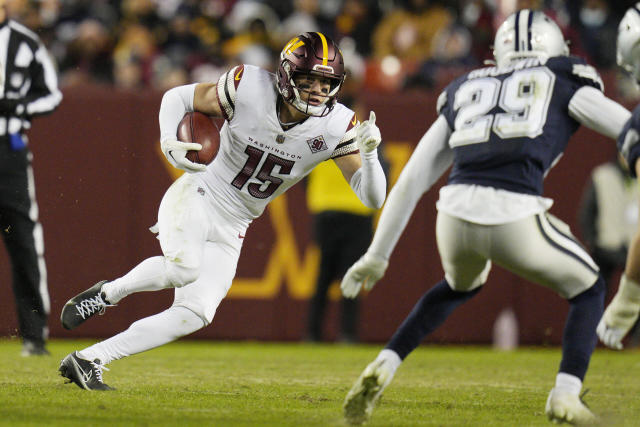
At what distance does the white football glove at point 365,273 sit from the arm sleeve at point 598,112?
3.00ft

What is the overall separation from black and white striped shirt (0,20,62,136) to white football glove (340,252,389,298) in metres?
3.16

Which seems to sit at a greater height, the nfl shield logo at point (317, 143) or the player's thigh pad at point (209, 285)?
the nfl shield logo at point (317, 143)

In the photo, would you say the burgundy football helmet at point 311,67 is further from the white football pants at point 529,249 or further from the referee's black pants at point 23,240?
the referee's black pants at point 23,240

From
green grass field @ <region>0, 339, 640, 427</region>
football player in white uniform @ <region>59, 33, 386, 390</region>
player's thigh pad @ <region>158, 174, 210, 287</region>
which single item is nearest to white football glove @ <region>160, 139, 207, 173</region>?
football player in white uniform @ <region>59, 33, 386, 390</region>

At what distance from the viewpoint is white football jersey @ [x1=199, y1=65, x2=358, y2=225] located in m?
4.69

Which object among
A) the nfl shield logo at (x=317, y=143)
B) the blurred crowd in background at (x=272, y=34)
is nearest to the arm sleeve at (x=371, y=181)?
the nfl shield logo at (x=317, y=143)

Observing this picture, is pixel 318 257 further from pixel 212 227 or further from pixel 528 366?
pixel 212 227

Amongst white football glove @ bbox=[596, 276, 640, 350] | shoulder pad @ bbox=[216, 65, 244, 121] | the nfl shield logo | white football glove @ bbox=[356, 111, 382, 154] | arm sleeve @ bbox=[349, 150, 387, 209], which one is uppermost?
shoulder pad @ bbox=[216, 65, 244, 121]

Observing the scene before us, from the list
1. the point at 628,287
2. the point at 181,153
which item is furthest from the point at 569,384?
the point at 181,153

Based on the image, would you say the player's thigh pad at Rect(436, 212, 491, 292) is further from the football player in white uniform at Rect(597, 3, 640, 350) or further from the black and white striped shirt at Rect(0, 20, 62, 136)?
the black and white striped shirt at Rect(0, 20, 62, 136)

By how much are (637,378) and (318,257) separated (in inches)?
109

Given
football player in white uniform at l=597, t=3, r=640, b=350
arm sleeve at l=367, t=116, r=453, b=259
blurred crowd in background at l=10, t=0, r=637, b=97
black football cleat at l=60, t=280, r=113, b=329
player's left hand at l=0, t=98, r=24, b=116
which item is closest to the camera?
football player in white uniform at l=597, t=3, r=640, b=350

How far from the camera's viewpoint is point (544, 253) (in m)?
3.83

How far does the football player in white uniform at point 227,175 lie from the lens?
4.47 meters
